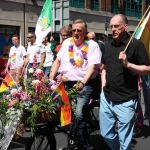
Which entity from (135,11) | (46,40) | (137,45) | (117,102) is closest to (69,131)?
(117,102)

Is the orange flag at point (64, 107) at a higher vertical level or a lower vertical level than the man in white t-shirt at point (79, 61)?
lower

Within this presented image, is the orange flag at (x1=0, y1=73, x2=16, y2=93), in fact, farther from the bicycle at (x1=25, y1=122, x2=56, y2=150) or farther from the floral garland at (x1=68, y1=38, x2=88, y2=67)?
the floral garland at (x1=68, y1=38, x2=88, y2=67)

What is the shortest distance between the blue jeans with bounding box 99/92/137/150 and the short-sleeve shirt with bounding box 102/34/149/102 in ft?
0.30

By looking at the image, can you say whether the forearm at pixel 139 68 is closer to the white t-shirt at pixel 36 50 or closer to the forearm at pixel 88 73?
the forearm at pixel 88 73

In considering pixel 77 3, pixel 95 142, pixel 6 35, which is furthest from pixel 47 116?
pixel 77 3

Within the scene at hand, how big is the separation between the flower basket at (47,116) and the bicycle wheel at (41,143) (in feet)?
1.22

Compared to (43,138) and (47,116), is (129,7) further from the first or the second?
(47,116)

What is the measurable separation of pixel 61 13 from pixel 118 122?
9.22 meters

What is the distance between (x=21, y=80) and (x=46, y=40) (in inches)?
309

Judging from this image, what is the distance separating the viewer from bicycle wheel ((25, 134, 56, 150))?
5430 mm

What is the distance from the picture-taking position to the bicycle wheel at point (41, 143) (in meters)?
5.43

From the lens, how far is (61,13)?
14.1 m

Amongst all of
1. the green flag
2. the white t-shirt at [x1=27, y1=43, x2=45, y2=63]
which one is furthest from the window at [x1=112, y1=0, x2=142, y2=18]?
the white t-shirt at [x1=27, y1=43, x2=45, y2=63]

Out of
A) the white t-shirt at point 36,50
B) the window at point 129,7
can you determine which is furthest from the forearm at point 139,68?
the window at point 129,7
